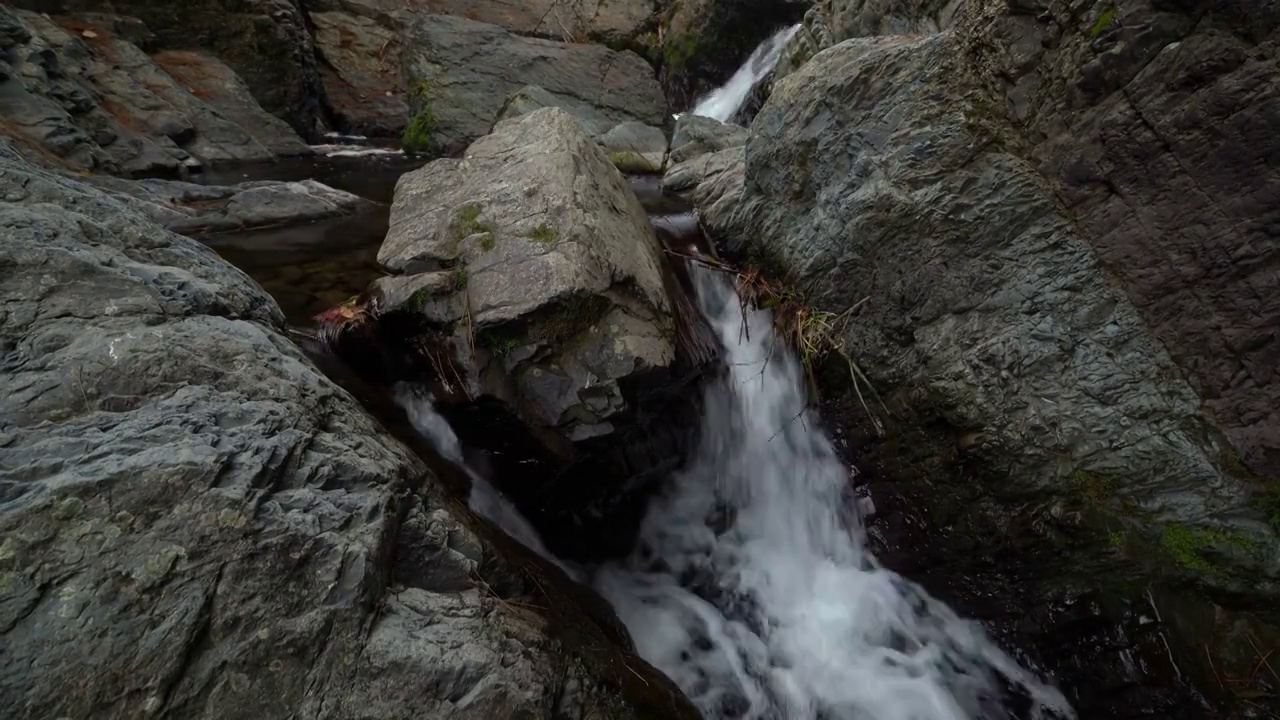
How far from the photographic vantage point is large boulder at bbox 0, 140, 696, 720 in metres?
1.54

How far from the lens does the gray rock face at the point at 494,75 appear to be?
11570 mm

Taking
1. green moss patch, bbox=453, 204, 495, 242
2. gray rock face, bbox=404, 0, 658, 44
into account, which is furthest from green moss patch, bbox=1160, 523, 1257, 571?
gray rock face, bbox=404, 0, 658, 44

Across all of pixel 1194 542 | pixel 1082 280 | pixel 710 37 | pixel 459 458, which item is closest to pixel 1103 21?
pixel 1082 280

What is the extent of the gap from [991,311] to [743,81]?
1100 cm

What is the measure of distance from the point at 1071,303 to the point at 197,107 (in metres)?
11.4

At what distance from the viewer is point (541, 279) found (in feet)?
11.0

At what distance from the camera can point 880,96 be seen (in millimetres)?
3967

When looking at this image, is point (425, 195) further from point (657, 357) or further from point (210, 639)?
point (210, 639)

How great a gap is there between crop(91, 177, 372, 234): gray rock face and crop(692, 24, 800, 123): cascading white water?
7689mm

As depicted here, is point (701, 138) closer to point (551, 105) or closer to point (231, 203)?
point (551, 105)

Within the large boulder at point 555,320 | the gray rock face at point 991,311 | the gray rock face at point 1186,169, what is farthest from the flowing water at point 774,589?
the gray rock face at point 1186,169

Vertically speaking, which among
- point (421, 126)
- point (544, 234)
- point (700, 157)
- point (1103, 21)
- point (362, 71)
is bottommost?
point (362, 71)

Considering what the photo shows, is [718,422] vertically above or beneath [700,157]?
beneath

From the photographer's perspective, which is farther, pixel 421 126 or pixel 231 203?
pixel 421 126
